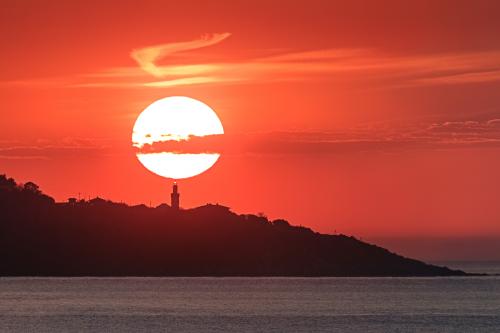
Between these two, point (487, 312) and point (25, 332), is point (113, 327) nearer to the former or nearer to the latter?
point (25, 332)

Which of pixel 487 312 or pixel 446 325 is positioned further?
pixel 487 312

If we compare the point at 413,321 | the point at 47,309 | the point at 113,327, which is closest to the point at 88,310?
the point at 47,309

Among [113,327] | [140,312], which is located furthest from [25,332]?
[140,312]

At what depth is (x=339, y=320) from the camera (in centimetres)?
16900

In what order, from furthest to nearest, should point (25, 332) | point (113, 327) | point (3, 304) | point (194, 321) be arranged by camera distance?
point (3, 304), point (194, 321), point (113, 327), point (25, 332)

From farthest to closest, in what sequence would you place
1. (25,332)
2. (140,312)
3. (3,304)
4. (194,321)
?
(3,304), (140,312), (194,321), (25,332)

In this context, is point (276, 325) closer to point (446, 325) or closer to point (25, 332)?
point (446, 325)

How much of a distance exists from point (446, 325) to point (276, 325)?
69.2 feet

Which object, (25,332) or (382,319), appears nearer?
(25,332)

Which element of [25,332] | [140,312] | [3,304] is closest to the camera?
[25,332]

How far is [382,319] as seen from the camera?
567ft

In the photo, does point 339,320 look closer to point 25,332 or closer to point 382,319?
point 382,319

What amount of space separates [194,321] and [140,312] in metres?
20.3

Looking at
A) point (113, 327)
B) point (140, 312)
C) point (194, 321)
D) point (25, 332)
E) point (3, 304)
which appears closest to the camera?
point (25, 332)
